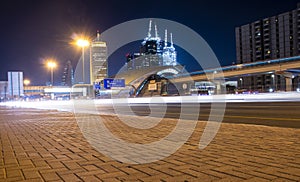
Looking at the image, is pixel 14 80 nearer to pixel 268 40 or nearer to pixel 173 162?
pixel 173 162

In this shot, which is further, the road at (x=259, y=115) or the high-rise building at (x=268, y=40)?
the high-rise building at (x=268, y=40)

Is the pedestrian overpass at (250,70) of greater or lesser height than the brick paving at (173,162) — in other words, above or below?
above

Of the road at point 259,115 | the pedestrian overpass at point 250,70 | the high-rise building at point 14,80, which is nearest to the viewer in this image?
the road at point 259,115

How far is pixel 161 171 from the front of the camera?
4242 millimetres

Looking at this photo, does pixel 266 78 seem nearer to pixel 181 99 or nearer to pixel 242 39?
pixel 242 39

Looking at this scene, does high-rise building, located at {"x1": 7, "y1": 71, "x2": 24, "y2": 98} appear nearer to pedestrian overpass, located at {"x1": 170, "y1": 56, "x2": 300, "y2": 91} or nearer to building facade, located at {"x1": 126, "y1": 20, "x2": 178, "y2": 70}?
pedestrian overpass, located at {"x1": 170, "y1": 56, "x2": 300, "y2": 91}

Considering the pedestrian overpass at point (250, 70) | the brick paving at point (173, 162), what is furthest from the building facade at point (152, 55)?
the brick paving at point (173, 162)

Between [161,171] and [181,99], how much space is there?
33.4 meters

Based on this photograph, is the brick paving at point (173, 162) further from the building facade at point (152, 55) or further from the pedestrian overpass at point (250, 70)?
the building facade at point (152, 55)

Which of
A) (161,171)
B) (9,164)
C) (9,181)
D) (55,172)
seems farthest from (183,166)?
(9,164)

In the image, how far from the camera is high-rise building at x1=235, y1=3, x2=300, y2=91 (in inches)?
4882

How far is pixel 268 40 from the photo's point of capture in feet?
450

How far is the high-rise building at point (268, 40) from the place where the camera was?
12400 cm

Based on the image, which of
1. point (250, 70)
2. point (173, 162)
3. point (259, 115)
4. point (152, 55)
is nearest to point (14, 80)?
point (259, 115)
